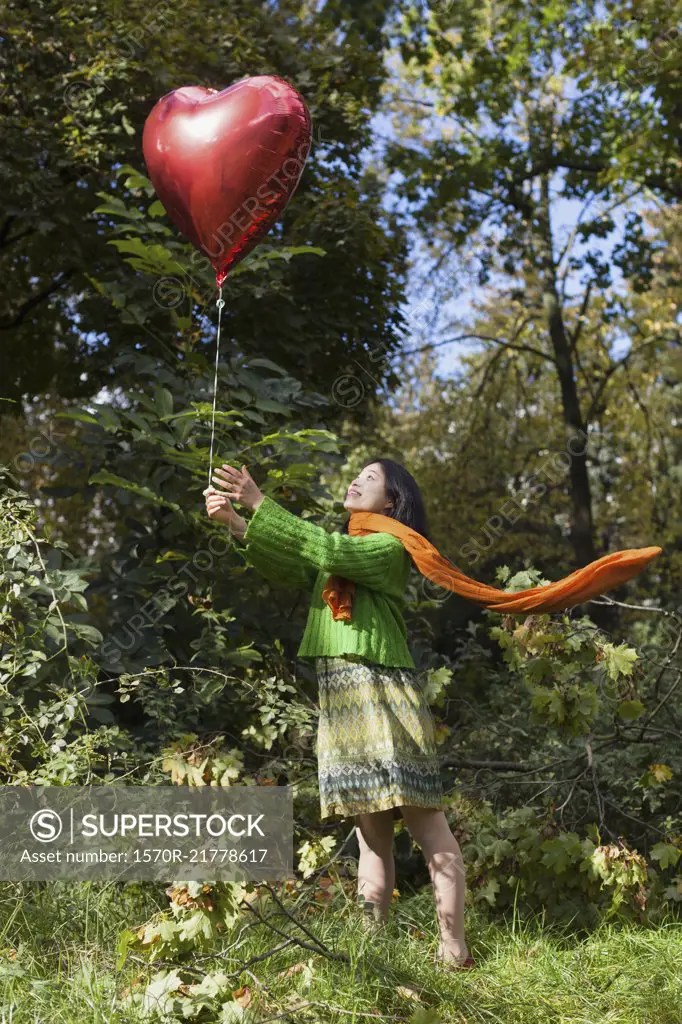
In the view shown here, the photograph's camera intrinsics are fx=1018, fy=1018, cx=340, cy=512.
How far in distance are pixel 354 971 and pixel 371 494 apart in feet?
4.69

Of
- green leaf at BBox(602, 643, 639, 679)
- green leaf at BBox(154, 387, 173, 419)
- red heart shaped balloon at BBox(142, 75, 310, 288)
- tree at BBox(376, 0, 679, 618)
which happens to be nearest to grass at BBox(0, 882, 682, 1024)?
green leaf at BBox(602, 643, 639, 679)

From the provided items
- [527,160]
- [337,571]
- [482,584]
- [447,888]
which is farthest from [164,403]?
[527,160]

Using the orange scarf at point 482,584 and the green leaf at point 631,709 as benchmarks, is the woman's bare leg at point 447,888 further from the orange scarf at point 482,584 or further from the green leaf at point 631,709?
the green leaf at point 631,709

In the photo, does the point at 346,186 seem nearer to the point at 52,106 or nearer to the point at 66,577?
the point at 52,106

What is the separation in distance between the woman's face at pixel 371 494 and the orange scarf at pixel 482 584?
0.02 metres

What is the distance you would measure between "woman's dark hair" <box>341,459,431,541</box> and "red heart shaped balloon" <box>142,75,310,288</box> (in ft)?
2.99

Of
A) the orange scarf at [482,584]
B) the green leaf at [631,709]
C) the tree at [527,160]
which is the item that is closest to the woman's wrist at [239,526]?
the orange scarf at [482,584]

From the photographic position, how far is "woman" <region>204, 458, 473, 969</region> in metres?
3.00

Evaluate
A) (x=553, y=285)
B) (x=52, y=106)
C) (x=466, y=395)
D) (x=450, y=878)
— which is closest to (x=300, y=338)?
(x=52, y=106)

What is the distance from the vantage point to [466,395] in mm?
13742

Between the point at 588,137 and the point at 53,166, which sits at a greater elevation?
the point at 588,137

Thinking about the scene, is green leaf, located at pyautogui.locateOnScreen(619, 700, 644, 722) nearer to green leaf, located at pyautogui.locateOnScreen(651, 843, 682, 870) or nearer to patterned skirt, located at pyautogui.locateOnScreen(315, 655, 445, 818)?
green leaf, located at pyautogui.locateOnScreen(651, 843, 682, 870)

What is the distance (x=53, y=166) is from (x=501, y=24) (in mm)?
6385

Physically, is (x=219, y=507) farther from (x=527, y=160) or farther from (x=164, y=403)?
(x=527, y=160)
